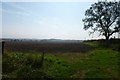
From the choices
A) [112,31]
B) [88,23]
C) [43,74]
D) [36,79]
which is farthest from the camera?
A: [88,23]

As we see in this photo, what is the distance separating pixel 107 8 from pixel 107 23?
3810 millimetres

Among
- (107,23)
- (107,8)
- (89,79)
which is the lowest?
(89,79)

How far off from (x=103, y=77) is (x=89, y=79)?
97 centimetres

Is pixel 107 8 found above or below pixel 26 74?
above

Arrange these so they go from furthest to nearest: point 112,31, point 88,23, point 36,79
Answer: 1. point 88,23
2. point 112,31
3. point 36,79

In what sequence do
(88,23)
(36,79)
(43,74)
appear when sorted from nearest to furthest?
(36,79) < (43,74) < (88,23)

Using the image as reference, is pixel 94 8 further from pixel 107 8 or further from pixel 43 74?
pixel 43 74

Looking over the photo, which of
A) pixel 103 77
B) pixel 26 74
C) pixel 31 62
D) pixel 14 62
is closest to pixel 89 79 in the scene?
pixel 103 77

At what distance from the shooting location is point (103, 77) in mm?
12250

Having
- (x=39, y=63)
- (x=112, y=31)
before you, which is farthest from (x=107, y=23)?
(x=39, y=63)

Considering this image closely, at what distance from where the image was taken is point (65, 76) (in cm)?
1221


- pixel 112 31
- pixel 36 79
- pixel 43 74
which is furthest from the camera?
pixel 112 31

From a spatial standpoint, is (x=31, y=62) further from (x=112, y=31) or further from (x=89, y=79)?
(x=112, y=31)

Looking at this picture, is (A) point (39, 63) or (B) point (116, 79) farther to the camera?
(A) point (39, 63)
